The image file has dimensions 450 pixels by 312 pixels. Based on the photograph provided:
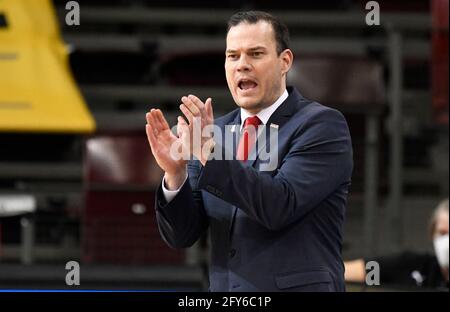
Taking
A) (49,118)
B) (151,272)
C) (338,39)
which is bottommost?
(151,272)

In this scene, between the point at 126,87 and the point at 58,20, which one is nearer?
the point at 126,87

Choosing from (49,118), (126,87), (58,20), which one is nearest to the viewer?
(49,118)

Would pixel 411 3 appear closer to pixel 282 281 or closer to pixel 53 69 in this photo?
pixel 53 69

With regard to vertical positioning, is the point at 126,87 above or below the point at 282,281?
above

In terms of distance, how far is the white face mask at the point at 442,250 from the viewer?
2672mm

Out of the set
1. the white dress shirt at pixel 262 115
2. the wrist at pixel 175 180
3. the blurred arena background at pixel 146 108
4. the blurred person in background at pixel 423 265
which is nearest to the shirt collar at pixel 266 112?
the white dress shirt at pixel 262 115

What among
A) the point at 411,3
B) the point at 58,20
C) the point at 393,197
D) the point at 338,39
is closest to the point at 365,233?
the point at 393,197

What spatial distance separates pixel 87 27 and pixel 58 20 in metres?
0.22

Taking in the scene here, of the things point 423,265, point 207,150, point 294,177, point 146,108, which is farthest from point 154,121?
point 146,108

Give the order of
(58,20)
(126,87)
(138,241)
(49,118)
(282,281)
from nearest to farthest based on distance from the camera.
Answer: (282,281)
(138,241)
(49,118)
(126,87)
(58,20)

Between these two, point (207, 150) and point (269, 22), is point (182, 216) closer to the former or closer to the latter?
point (207, 150)

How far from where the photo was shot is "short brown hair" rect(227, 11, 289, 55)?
1.35m

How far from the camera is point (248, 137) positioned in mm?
1402
